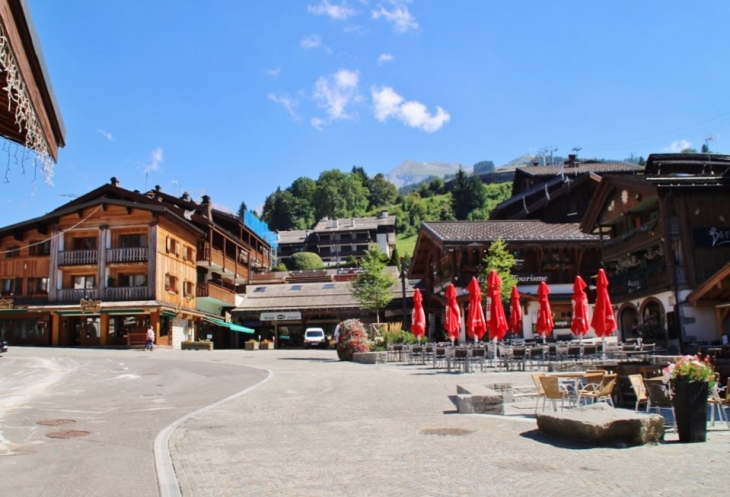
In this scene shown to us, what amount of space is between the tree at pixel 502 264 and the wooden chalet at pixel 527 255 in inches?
71.9

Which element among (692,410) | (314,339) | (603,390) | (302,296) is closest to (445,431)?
(603,390)

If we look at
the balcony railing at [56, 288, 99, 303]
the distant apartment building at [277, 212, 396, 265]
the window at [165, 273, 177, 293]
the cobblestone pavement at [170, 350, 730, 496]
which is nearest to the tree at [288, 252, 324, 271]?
the distant apartment building at [277, 212, 396, 265]

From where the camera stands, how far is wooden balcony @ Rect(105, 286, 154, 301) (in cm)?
3881

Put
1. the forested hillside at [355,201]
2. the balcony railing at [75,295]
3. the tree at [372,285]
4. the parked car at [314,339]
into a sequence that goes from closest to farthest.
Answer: the balcony railing at [75,295]
the tree at [372,285]
the parked car at [314,339]
the forested hillside at [355,201]

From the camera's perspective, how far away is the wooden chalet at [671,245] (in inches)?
1052

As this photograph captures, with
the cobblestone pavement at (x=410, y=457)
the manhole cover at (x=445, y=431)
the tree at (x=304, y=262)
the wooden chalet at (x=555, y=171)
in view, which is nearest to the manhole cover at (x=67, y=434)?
the cobblestone pavement at (x=410, y=457)

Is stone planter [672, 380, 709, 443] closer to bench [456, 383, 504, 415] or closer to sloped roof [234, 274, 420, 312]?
bench [456, 383, 504, 415]

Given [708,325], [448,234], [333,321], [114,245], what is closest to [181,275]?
[114,245]

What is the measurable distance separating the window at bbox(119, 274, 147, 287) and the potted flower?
122 feet

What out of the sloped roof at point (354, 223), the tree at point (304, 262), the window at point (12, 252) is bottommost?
the window at point (12, 252)

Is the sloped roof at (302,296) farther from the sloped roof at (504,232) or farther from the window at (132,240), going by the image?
the window at (132,240)

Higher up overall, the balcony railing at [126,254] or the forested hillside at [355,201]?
the forested hillside at [355,201]

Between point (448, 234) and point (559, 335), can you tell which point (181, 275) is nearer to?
point (448, 234)

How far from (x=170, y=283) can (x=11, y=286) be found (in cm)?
1042
